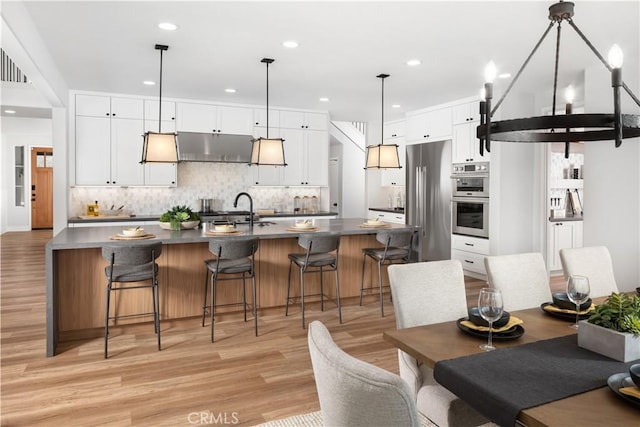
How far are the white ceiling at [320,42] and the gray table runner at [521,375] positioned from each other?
2485 millimetres

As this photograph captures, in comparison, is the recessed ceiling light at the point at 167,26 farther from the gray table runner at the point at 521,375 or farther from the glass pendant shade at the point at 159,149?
the gray table runner at the point at 521,375

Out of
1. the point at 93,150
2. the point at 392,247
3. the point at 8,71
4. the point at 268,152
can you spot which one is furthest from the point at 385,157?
the point at 8,71

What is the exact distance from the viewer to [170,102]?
21.4 feet

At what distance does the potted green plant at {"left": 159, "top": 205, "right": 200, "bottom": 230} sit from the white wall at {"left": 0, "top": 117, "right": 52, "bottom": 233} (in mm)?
8959

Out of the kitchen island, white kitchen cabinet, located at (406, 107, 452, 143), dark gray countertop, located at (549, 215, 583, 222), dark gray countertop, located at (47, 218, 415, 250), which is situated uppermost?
white kitchen cabinet, located at (406, 107, 452, 143)

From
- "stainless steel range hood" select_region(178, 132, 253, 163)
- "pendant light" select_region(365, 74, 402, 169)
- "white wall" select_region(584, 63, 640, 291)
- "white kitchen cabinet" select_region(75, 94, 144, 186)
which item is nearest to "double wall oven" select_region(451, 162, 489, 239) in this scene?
"white wall" select_region(584, 63, 640, 291)

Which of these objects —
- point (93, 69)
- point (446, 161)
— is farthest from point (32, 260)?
point (446, 161)

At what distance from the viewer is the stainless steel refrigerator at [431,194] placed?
261 inches

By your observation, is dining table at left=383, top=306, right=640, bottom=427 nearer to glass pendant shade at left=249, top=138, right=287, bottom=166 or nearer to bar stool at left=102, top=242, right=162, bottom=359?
bar stool at left=102, top=242, right=162, bottom=359

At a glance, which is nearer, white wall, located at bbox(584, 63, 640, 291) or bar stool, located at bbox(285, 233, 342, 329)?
bar stool, located at bbox(285, 233, 342, 329)

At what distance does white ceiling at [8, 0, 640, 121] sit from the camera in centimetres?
329

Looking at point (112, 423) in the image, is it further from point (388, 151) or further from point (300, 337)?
point (388, 151)

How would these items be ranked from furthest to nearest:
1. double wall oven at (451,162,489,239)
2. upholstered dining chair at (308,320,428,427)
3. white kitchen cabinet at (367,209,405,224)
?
white kitchen cabinet at (367,209,405,224)
double wall oven at (451,162,489,239)
upholstered dining chair at (308,320,428,427)

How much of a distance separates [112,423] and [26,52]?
2800 millimetres
